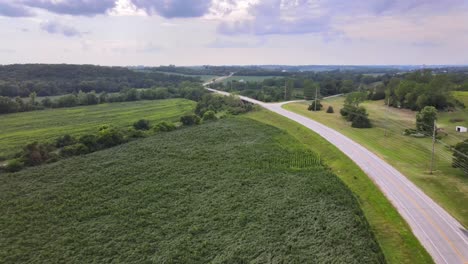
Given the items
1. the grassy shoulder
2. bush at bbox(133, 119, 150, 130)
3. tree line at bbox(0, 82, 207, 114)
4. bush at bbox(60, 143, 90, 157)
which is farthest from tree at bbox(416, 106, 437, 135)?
tree line at bbox(0, 82, 207, 114)

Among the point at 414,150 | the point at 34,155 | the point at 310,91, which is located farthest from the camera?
the point at 310,91

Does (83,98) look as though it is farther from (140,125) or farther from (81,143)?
(81,143)

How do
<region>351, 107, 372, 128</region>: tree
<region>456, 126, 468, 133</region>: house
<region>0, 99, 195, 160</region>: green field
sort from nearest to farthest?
<region>456, 126, 468, 133</region>: house < <region>0, 99, 195, 160</region>: green field < <region>351, 107, 372, 128</region>: tree

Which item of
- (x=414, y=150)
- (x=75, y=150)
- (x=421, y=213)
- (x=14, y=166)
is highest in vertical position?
(x=414, y=150)

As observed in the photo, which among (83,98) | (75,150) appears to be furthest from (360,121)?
(83,98)

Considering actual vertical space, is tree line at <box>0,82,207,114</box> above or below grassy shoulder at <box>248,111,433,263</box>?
above

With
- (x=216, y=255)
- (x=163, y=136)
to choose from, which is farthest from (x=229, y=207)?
(x=163, y=136)

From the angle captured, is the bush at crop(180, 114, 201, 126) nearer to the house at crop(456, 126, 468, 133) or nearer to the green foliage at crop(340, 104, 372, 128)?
the green foliage at crop(340, 104, 372, 128)

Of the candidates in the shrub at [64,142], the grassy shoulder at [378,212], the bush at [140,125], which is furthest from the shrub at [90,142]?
the grassy shoulder at [378,212]
